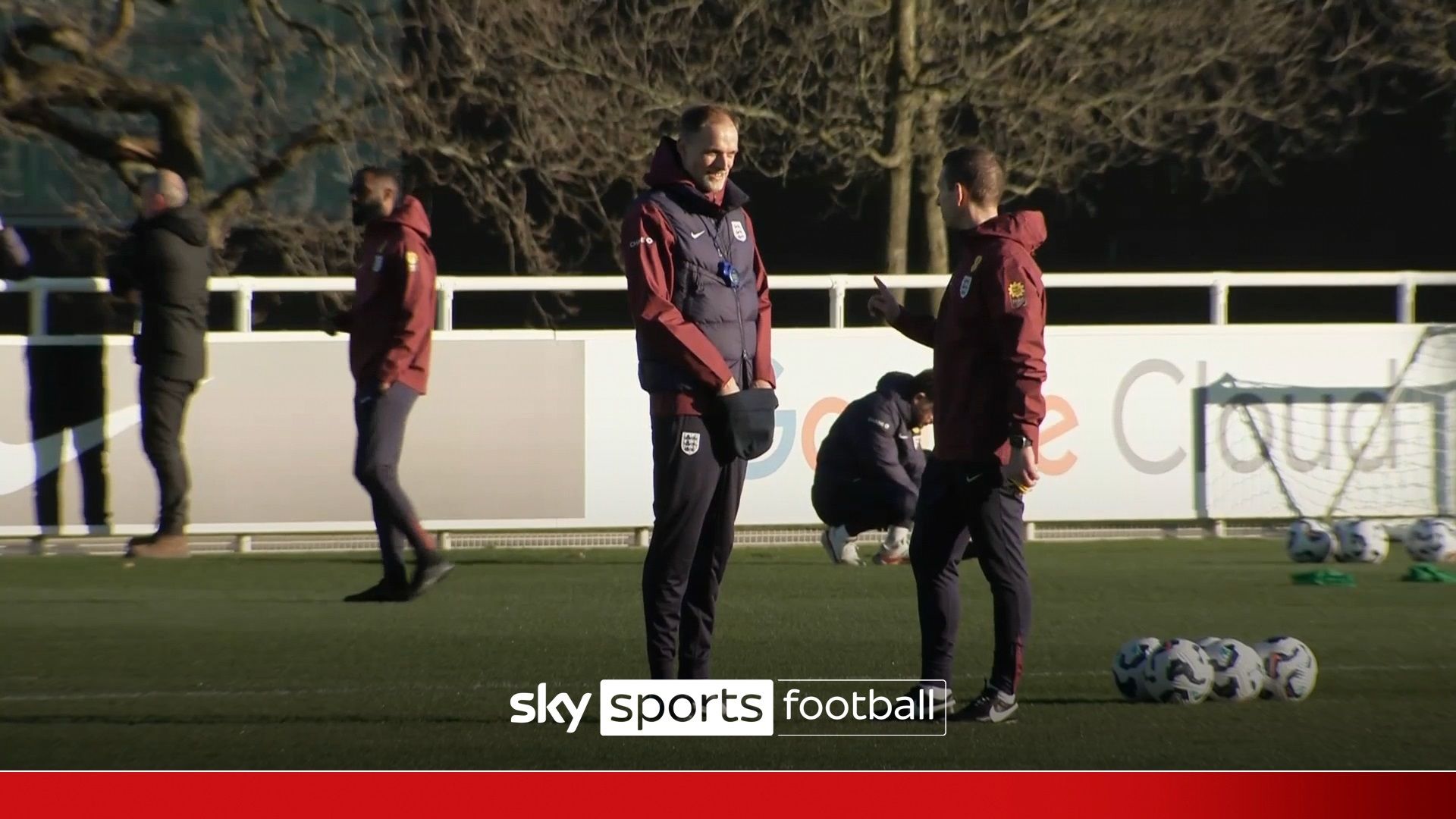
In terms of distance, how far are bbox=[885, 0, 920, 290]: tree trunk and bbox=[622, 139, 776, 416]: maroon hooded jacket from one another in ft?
39.3

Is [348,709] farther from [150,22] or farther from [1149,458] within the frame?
[150,22]

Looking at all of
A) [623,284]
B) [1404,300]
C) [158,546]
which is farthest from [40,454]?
[1404,300]

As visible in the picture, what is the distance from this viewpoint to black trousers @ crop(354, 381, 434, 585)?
31.5ft

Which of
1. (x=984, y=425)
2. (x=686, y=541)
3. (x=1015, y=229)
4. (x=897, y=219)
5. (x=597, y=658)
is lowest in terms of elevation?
(x=597, y=658)

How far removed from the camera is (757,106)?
19453 mm

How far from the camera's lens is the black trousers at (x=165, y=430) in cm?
1197

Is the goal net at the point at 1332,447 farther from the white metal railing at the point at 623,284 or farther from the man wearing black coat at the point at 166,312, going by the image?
the man wearing black coat at the point at 166,312

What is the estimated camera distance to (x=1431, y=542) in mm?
11914

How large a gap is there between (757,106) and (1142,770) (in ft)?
45.9

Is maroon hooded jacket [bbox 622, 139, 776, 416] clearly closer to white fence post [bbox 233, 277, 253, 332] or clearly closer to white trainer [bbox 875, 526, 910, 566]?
white trainer [bbox 875, 526, 910, 566]

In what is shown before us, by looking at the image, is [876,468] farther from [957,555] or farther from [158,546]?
[957,555]

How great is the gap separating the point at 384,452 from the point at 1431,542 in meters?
5.66

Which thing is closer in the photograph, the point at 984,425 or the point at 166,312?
the point at 984,425

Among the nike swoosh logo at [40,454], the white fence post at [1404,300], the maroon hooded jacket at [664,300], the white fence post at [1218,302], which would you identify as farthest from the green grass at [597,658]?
the white fence post at [1404,300]
